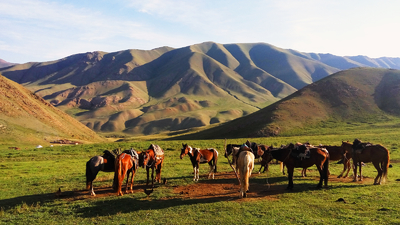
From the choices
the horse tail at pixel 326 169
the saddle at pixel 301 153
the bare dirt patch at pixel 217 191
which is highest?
the saddle at pixel 301 153

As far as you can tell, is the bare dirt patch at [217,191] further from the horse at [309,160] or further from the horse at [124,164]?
the horse at [309,160]

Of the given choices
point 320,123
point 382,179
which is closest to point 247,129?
point 320,123

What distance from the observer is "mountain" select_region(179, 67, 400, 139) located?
8056cm

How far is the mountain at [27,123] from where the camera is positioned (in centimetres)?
5540

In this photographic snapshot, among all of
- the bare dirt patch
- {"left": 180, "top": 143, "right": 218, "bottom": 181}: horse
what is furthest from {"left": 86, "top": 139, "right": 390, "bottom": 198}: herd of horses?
the bare dirt patch

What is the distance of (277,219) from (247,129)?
72214mm

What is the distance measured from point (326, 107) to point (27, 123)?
335 ft

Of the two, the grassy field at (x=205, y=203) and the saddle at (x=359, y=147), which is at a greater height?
the saddle at (x=359, y=147)

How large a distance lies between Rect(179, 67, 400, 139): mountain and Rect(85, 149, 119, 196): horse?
63.4m

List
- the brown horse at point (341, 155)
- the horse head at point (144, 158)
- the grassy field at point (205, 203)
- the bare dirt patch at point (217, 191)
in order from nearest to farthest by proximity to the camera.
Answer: the grassy field at point (205, 203)
the bare dirt patch at point (217, 191)
the horse head at point (144, 158)
the brown horse at point (341, 155)

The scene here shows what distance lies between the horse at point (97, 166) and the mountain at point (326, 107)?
63.4 m

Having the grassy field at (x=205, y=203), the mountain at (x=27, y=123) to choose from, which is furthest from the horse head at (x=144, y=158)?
the mountain at (x=27, y=123)

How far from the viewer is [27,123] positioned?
65000 mm

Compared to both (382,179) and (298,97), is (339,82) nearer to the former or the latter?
(298,97)
